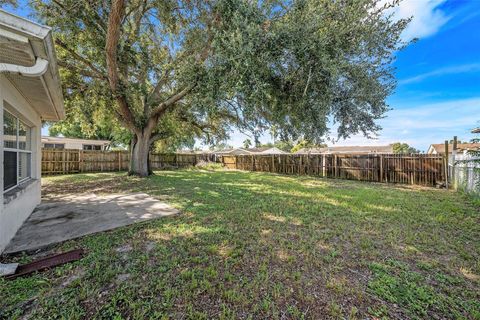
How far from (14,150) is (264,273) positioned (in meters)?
4.48

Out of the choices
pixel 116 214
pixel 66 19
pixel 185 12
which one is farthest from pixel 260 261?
pixel 66 19

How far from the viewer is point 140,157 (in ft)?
37.1

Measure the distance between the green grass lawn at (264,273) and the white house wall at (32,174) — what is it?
0.74 m

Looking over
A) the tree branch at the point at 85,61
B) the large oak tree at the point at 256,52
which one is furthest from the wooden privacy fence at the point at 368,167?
the tree branch at the point at 85,61

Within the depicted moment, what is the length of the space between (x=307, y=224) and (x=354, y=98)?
12.2 feet

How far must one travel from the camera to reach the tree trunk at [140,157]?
1110 centimetres

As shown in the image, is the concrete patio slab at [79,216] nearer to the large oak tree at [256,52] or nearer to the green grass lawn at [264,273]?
the green grass lawn at [264,273]

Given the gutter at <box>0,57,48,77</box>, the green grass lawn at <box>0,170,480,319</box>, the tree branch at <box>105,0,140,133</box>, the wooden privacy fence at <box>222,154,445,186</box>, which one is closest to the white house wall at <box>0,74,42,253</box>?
the gutter at <box>0,57,48,77</box>

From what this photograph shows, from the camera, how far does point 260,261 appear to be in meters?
2.60

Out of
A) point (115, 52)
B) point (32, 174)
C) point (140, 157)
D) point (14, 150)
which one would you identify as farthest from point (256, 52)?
point (140, 157)

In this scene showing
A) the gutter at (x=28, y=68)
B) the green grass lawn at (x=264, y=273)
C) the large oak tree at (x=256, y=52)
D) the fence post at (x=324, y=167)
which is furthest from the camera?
the fence post at (x=324, y=167)

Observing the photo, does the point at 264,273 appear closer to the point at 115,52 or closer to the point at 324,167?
the point at 115,52

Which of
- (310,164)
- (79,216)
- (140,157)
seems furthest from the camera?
(310,164)

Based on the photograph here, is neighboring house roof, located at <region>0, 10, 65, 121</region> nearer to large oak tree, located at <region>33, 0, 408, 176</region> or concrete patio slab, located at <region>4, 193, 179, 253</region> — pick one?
concrete patio slab, located at <region>4, 193, 179, 253</region>
